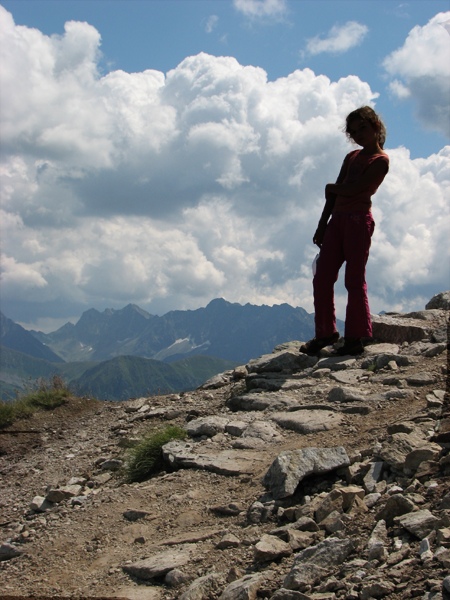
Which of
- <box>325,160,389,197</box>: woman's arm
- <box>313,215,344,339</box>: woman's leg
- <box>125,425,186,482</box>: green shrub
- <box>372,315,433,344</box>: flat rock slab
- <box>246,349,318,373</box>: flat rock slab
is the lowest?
<box>125,425,186,482</box>: green shrub

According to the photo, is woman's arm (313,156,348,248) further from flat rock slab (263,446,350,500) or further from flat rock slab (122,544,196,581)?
flat rock slab (122,544,196,581)

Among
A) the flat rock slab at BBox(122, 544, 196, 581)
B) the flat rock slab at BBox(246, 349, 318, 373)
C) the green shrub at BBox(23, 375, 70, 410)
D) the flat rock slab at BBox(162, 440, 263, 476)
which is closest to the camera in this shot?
the flat rock slab at BBox(122, 544, 196, 581)

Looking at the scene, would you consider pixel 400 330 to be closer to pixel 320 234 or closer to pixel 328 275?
pixel 328 275

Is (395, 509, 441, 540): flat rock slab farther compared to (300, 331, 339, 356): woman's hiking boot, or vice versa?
(300, 331, 339, 356): woman's hiking boot

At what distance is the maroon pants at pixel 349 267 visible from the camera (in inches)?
402

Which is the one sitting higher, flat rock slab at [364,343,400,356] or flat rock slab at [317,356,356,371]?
flat rock slab at [364,343,400,356]

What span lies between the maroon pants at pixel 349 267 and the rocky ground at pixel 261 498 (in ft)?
2.40

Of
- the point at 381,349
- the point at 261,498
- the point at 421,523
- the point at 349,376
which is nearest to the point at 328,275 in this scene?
the point at 381,349

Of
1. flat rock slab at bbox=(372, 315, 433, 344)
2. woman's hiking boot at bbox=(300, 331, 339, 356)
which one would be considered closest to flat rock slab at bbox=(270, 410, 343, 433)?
woman's hiking boot at bbox=(300, 331, 339, 356)

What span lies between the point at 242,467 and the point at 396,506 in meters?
2.43

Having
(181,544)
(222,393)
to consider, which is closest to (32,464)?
(222,393)

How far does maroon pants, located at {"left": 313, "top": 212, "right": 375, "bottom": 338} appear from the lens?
1020 centimetres

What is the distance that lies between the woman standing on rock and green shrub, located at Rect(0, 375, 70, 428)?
4.51 m

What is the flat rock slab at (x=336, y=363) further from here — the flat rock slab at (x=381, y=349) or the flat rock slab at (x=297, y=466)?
the flat rock slab at (x=297, y=466)
